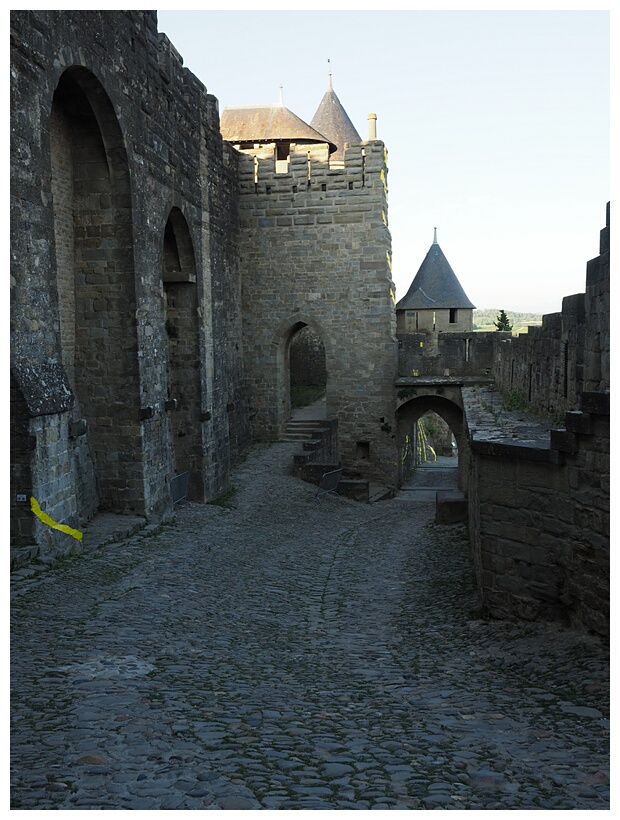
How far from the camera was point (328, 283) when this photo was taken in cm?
1850

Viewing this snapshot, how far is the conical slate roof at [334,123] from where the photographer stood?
27234mm

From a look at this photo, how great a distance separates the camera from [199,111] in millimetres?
13570

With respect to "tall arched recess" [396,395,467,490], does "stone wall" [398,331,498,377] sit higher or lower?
higher

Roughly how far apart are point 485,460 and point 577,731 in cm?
276

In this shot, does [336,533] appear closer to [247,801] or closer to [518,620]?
[518,620]

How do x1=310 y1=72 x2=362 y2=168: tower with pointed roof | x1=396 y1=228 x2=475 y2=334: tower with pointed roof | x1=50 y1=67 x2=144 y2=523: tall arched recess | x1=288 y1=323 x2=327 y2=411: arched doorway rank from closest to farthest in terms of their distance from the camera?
x1=50 y1=67 x2=144 y2=523: tall arched recess
x1=288 y1=323 x2=327 y2=411: arched doorway
x1=396 y1=228 x2=475 y2=334: tower with pointed roof
x1=310 y1=72 x2=362 y2=168: tower with pointed roof

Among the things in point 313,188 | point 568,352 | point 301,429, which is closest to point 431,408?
point 301,429

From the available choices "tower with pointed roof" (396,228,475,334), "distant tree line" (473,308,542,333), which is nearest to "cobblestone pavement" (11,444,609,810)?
"tower with pointed roof" (396,228,475,334)

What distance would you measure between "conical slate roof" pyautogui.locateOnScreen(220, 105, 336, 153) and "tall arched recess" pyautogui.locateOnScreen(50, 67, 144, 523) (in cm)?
1099

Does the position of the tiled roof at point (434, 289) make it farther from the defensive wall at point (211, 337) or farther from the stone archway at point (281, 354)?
the stone archway at point (281, 354)

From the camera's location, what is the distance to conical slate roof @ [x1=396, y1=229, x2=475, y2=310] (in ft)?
84.0

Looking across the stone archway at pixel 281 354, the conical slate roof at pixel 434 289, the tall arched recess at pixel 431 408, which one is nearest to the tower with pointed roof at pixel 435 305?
the conical slate roof at pixel 434 289

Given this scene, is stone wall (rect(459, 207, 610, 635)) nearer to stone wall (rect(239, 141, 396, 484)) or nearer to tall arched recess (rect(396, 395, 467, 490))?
stone wall (rect(239, 141, 396, 484))

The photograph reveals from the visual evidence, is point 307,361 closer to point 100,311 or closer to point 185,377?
point 185,377
